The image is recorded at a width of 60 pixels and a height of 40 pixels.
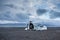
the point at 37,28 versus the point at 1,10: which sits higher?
the point at 1,10

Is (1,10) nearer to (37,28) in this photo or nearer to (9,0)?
(9,0)

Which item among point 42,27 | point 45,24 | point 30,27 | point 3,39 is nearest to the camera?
point 3,39

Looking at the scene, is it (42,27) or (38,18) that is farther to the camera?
(38,18)

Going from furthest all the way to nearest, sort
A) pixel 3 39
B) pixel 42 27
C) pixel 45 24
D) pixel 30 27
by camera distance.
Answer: pixel 45 24, pixel 42 27, pixel 30 27, pixel 3 39

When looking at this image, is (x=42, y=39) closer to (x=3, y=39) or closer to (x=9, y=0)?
(x=3, y=39)

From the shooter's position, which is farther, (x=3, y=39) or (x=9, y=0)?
(x=9, y=0)

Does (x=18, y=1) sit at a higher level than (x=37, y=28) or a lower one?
higher

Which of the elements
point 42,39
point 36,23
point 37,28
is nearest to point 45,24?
point 36,23

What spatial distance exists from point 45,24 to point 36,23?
1.60ft

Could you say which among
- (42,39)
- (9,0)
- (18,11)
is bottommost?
(42,39)

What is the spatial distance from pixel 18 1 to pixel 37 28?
191 cm

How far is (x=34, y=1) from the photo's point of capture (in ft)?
31.9

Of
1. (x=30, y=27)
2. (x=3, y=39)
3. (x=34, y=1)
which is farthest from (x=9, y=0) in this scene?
(x=3, y=39)

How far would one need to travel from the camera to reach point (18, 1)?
31.9 feet
